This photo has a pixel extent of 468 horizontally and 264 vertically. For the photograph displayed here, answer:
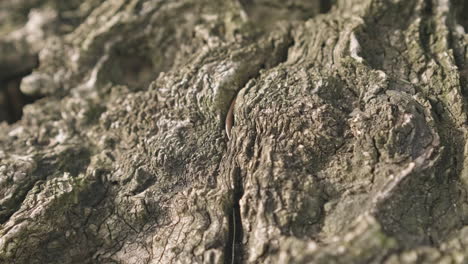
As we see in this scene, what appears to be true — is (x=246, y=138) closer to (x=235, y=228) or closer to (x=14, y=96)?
(x=235, y=228)

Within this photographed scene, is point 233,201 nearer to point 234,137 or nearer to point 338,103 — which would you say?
point 234,137

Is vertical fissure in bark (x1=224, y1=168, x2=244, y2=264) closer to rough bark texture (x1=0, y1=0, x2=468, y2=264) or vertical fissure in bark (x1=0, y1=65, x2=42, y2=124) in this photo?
rough bark texture (x1=0, y1=0, x2=468, y2=264)

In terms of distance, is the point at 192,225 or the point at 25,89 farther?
the point at 25,89

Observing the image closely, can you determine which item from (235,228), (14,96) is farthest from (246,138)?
(14,96)

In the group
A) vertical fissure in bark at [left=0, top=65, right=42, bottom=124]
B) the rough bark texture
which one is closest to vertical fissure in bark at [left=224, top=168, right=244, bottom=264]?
the rough bark texture

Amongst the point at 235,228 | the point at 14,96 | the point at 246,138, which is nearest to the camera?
the point at 235,228

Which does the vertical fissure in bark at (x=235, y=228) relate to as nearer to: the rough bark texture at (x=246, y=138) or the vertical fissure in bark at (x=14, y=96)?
the rough bark texture at (x=246, y=138)

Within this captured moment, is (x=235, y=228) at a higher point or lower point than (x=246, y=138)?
lower

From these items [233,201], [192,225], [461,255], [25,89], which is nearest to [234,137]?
[233,201]
